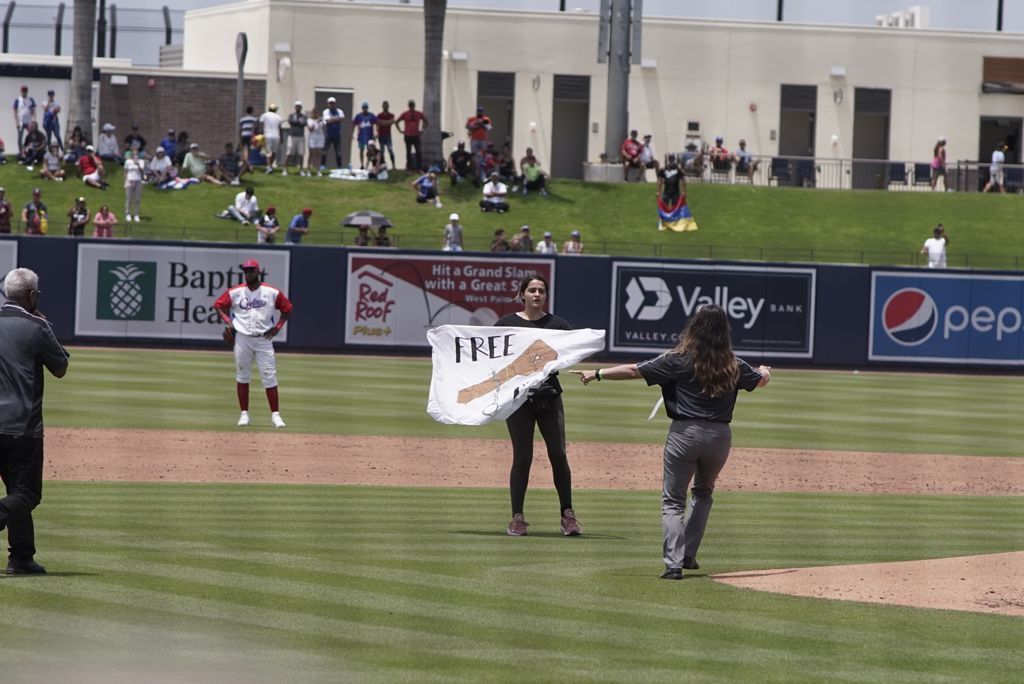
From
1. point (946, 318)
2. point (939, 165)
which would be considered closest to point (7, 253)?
point (946, 318)

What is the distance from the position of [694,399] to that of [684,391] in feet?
0.24

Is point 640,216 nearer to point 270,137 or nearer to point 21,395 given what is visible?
point 270,137

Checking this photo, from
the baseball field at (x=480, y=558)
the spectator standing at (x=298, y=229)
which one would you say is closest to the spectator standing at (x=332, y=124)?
the spectator standing at (x=298, y=229)

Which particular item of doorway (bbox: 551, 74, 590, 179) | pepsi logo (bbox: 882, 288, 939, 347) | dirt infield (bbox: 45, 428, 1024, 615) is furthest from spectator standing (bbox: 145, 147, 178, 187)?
dirt infield (bbox: 45, 428, 1024, 615)

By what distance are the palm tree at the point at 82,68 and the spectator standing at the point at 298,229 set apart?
1054cm

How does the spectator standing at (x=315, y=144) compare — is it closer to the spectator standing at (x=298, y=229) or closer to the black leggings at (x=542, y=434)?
the spectator standing at (x=298, y=229)

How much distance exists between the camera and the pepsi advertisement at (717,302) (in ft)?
103

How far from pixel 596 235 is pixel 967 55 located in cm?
1978

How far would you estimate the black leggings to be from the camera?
35.2 feet

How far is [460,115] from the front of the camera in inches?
1981

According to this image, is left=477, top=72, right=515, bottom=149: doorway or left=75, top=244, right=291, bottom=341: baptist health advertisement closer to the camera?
left=75, top=244, right=291, bottom=341: baptist health advertisement

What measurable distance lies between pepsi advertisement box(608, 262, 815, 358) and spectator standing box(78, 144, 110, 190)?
567 inches

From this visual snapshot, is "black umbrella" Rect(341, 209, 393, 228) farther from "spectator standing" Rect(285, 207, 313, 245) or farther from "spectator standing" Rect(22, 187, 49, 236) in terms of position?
"spectator standing" Rect(22, 187, 49, 236)

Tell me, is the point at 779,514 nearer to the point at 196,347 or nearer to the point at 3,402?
the point at 3,402
